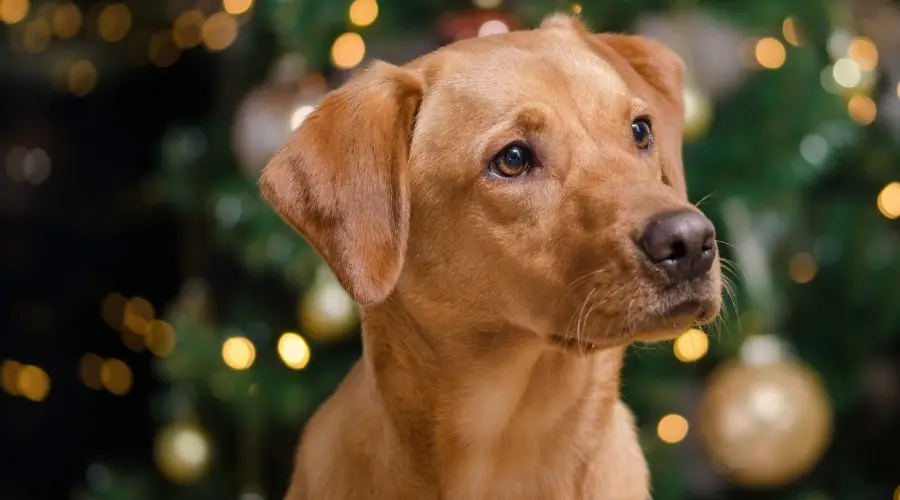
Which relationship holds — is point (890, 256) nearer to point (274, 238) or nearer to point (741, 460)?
point (741, 460)

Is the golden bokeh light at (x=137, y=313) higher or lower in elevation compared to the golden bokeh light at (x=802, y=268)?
lower

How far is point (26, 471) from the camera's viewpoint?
11.6 feet

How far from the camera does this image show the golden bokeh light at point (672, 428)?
8.19 feet

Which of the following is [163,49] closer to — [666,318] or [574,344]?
[574,344]

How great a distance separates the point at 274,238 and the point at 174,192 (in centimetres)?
47

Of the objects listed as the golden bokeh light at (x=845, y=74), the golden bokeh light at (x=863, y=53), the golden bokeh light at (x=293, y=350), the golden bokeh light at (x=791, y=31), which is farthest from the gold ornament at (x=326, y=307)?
the golden bokeh light at (x=863, y=53)

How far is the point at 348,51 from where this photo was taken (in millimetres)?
2295

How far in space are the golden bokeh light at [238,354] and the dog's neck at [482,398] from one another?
0.90 m

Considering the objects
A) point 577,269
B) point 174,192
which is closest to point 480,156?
point 577,269

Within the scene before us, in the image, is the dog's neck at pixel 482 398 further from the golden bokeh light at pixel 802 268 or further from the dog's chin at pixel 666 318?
the golden bokeh light at pixel 802 268

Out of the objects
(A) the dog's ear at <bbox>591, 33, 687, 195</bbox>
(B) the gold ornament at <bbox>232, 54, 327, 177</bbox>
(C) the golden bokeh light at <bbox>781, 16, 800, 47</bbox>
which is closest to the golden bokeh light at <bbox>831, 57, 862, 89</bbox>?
(C) the golden bokeh light at <bbox>781, 16, 800, 47</bbox>

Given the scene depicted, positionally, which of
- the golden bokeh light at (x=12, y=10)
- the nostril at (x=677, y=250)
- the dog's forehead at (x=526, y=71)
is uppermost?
the dog's forehead at (x=526, y=71)

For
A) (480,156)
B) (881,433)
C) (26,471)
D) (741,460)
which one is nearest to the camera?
(480,156)

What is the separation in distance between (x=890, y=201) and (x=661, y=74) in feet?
4.35
